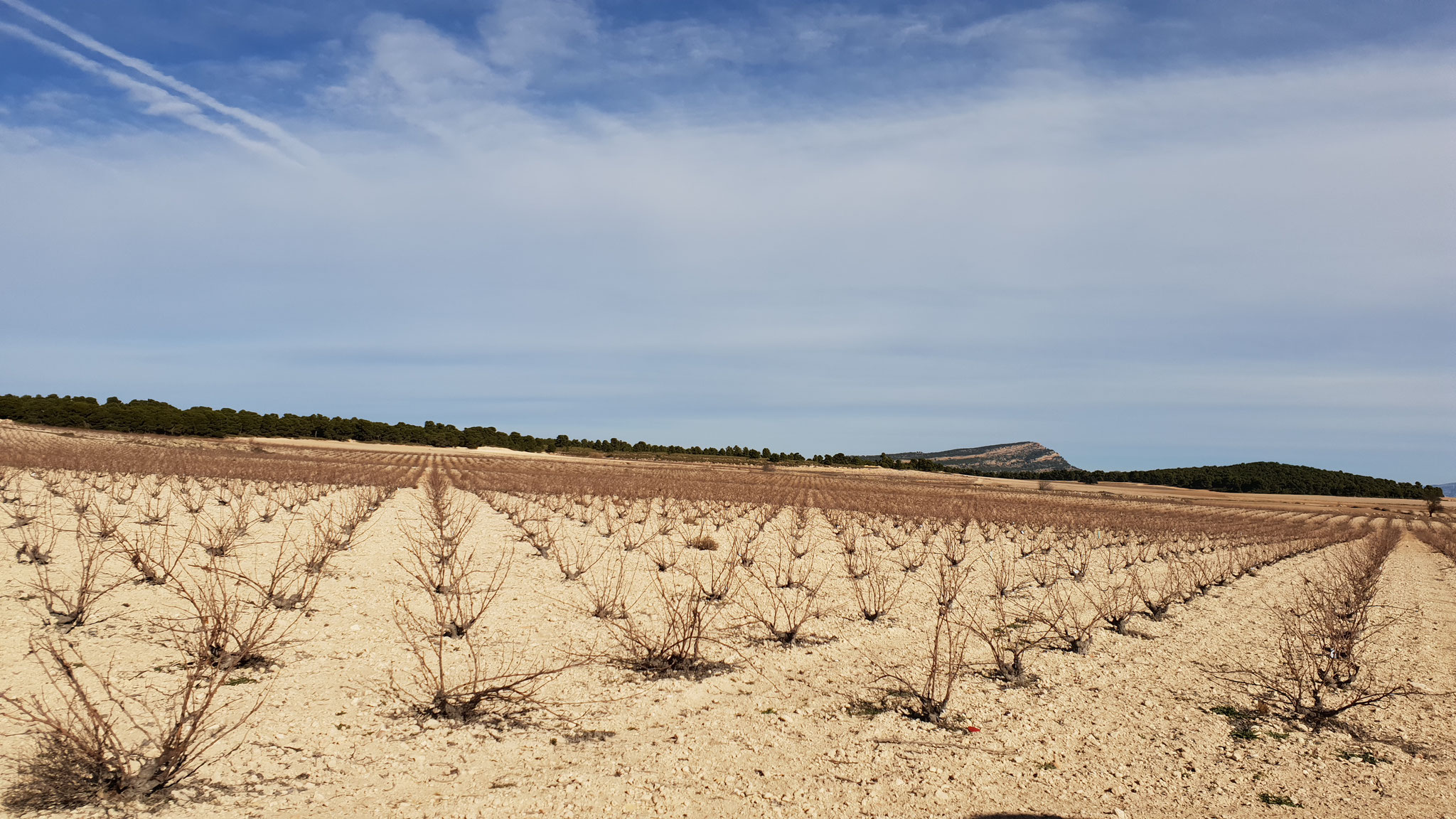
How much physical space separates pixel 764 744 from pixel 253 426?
103929 mm

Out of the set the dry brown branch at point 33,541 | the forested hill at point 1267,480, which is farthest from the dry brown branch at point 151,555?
the forested hill at point 1267,480

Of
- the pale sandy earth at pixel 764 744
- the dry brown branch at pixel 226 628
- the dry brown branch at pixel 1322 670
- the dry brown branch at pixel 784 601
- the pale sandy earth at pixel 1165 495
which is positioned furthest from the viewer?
the pale sandy earth at pixel 1165 495

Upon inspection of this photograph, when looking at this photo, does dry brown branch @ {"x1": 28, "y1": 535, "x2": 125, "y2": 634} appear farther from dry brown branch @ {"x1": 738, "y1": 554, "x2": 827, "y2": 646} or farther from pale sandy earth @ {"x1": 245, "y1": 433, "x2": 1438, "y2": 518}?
pale sandy earth @ {"x1": 245, "y1": 433, "x2": 1438, "y2": 518}

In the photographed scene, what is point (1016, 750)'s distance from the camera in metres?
A: 5.82

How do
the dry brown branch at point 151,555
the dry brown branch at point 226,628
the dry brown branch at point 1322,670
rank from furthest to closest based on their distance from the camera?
1. the dry brown branch at point 151,555
2. the dry brown branch at point 1322,670
3. the dry brown branch at point 226,628

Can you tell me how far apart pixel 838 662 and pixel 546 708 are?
3414 millimetres

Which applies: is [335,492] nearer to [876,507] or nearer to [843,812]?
[876,507]

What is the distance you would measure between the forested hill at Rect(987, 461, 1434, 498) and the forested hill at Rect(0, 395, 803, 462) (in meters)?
56.7

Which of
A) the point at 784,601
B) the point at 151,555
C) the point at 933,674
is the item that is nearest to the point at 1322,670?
the point at 933,674

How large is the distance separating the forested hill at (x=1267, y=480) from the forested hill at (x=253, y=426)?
2234 inches

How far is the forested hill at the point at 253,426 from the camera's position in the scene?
7600cm

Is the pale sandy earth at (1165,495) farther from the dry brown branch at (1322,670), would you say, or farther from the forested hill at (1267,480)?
the dry brown branch at (1322,670)

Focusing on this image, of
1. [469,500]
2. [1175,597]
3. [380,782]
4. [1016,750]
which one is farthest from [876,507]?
[380,782]

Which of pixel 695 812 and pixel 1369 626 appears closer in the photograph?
pixel 695 812
